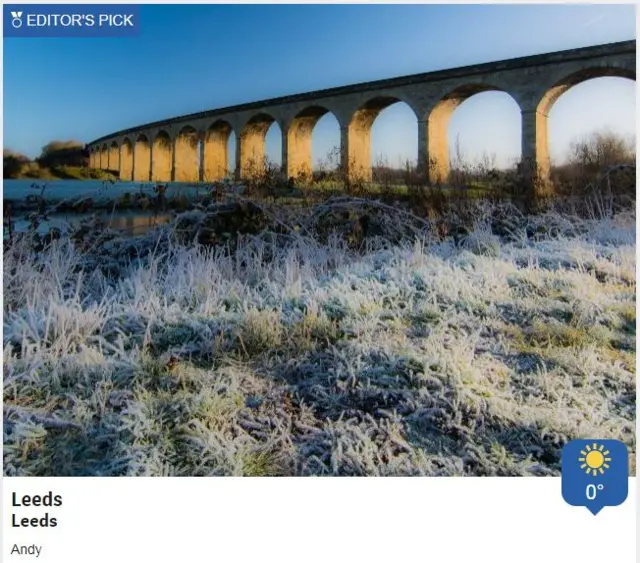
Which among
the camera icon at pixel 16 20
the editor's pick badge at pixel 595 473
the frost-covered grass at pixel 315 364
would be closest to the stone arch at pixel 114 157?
the frost-covered grass at pixel 315 364

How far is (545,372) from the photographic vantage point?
2428mm

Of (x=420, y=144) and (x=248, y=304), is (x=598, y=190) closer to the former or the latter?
(x=420, y=144)

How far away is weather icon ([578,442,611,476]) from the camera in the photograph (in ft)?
7.33

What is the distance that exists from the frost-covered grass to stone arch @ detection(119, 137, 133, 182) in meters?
0.61

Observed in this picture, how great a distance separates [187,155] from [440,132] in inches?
119

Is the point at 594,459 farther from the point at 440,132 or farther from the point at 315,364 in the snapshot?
the point at 440,132

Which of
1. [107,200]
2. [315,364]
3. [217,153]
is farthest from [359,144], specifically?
[315,364]

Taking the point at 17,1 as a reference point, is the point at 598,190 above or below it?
below

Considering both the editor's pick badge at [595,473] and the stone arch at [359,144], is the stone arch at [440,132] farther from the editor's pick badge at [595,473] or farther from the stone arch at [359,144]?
the editor's pick badge at [595,473]

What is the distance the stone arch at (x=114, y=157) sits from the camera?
124 inches

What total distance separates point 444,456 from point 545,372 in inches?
27.4
